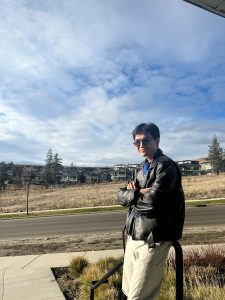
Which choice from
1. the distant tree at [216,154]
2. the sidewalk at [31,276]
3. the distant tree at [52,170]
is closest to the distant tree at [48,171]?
the distant tree at [52,170]

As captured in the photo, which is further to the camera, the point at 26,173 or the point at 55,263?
the point at 26,173

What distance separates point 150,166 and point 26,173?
13203cm

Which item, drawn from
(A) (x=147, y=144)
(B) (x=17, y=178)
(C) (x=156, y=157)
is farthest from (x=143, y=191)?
→ (B) (x=17, y=178)

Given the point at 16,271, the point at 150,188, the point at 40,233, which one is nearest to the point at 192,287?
the point at 150,188

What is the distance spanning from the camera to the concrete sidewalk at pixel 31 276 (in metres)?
6.66

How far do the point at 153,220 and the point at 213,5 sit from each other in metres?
2.88

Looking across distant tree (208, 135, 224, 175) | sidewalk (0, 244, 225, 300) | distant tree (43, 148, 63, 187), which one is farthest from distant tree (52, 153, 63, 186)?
sidewalk (0, 244, 225, 300)

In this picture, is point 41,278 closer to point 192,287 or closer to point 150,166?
point 192,287

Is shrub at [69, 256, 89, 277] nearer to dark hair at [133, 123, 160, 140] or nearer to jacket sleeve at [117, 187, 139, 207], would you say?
jacket sleeve at [117, 187, 139, 207]

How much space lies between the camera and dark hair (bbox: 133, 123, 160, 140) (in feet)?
13.1

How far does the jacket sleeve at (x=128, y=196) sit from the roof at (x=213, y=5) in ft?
8.33

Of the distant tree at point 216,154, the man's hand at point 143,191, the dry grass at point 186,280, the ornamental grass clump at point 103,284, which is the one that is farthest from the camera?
the distant tree at point 216,154

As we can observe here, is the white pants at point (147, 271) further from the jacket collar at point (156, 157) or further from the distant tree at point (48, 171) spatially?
the distant tree at point (48, 171)

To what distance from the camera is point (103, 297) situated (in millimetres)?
5730
